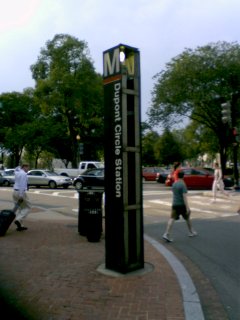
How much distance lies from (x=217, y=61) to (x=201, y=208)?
22011mm

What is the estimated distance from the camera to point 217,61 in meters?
35.3

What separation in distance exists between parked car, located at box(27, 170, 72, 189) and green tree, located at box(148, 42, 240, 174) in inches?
492

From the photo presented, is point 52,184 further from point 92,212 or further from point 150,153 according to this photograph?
point 150,153

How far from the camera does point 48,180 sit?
99.9 ft

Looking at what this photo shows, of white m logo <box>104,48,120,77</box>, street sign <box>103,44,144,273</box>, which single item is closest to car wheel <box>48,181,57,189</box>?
street sign <box>103,44,144,273</box>

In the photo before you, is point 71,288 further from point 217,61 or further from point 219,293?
point 217,61

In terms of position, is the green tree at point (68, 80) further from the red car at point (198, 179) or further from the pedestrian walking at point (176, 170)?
the pedestrian walking at point (176, 170)

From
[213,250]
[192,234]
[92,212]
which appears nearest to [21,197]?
[92,212]

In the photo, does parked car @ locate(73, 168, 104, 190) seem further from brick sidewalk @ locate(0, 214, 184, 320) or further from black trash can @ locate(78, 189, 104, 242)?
brick sidewalk @ locate(0, 214, 184, 320)

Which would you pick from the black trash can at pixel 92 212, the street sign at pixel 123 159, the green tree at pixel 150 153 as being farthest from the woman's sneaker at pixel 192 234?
the green tree at pixel 150 153

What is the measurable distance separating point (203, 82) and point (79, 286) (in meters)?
31.8

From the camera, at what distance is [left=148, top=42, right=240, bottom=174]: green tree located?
35.1 meters

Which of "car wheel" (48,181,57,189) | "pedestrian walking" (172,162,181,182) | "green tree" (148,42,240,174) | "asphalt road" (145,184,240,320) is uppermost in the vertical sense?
"green tree" (148,42,240,174)

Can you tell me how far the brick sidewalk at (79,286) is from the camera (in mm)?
4859
